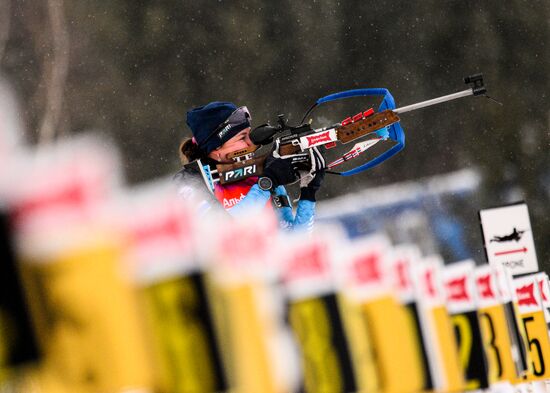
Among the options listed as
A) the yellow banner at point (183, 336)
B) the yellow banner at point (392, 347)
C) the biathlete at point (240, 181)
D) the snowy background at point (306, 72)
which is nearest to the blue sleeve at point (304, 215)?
the biathlete at point (240, 181)

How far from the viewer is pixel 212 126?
14.5 feet

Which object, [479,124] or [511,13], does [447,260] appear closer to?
[479,124]

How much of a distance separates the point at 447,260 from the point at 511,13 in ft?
13.2

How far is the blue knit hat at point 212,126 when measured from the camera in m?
4.41

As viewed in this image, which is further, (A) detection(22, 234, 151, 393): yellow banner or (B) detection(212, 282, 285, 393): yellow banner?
(B) detection(212, 282, 285, 393): yellow banner

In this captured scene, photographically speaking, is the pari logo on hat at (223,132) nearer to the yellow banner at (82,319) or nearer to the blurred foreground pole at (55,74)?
the yellow banner at (82,319)

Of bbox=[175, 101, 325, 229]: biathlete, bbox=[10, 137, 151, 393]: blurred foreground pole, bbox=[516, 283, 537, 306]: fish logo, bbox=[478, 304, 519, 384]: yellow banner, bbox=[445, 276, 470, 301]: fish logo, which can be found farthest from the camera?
bbox=[516, 283, 537, 306]: fish logo

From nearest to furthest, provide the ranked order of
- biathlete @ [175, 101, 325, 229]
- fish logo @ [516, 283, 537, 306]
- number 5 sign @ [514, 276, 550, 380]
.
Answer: biathlete @ [175, 101, 325, 229] < number 5 sign @ [514, 276, 550, 380] < fish logo @ [516, 283, 537, 306]

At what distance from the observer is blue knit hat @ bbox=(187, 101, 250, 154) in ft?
14.5

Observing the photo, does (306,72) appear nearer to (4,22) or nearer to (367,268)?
(4,22)

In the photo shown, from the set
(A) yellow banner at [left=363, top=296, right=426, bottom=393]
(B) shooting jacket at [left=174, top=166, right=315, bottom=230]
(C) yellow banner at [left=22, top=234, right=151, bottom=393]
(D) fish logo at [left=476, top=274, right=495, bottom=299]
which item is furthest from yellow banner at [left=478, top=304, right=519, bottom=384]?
(C) yellow banner at [left=22, top=234, right=151, bottom=393]

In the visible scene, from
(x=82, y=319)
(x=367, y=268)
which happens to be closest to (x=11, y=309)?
(x=82, y=319)

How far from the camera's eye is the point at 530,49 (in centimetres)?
1339

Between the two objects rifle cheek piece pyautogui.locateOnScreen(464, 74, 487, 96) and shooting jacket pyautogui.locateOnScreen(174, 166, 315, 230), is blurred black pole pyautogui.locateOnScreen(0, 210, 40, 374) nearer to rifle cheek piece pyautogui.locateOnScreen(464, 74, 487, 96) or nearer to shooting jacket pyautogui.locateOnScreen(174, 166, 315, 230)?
shooting jacket pyautogui.locateOnScreen(174, 166, 315, 230)
